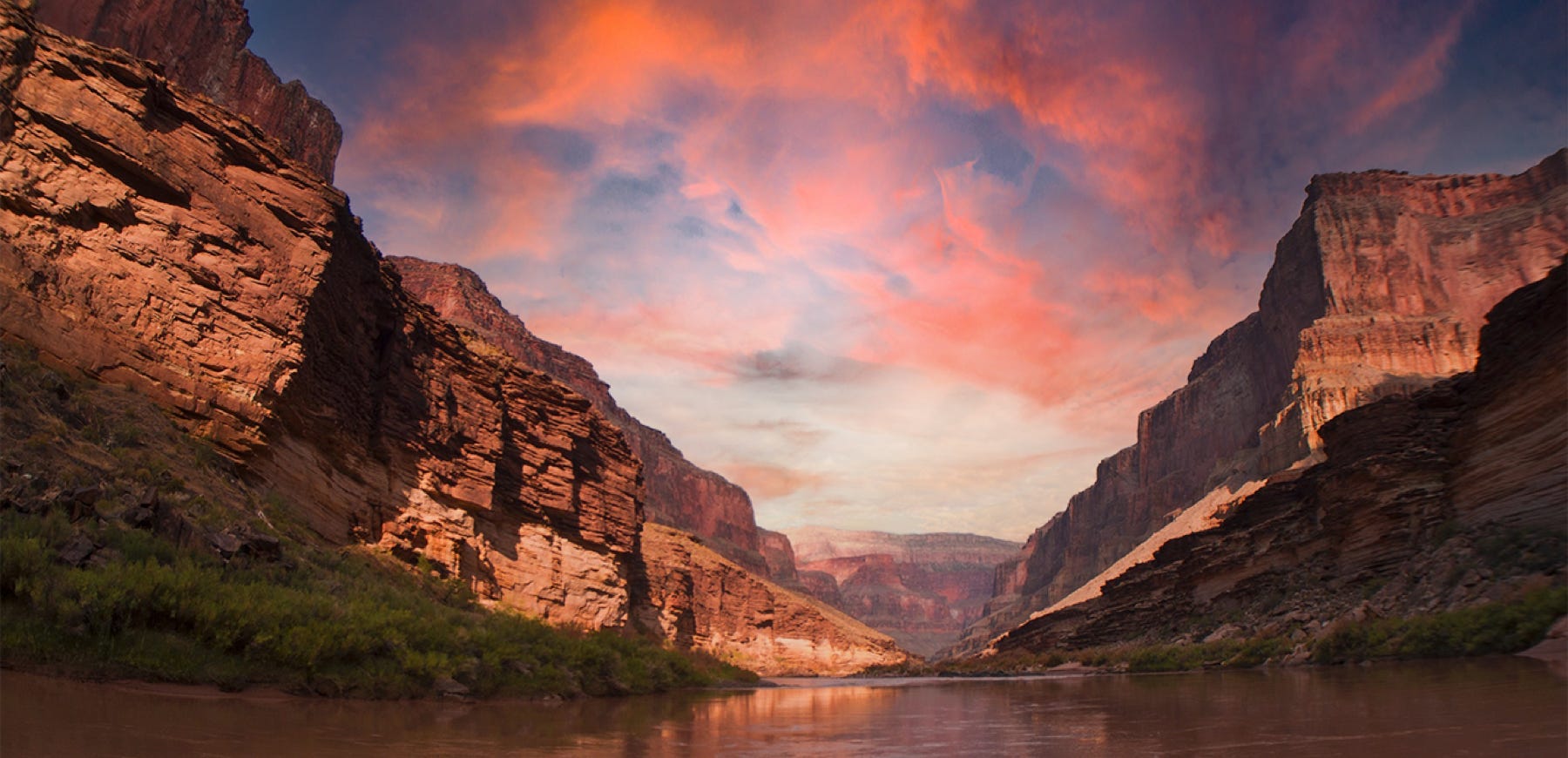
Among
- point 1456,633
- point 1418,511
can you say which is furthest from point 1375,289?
point 1456,633

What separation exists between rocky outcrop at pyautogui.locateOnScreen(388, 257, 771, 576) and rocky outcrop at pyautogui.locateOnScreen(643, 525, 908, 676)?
36765 millimetres

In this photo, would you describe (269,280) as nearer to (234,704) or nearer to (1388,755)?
(234,704)

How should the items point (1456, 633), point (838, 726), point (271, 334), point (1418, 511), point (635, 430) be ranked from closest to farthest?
point (838, 726)
point (1456, 633)
point (271, 334)
point (1418, 511)
point (635, 430)

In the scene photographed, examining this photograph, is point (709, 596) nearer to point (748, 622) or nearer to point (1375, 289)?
point (748, 622)

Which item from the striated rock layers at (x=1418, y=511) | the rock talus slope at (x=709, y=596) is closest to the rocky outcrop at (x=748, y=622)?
the rock talus slope at (x=709, y=596)

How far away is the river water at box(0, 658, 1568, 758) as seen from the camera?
457 cm

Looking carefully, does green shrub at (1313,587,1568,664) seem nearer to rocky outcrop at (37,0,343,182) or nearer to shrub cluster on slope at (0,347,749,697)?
shrub cluster on slope at (0,347,749,697)

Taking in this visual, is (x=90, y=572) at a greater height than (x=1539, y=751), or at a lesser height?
greater

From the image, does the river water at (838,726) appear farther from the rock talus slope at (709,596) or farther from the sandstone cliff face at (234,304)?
the rock talus slope at (709,596)

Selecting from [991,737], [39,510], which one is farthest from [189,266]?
[991,737]

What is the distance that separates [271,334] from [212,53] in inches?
1379

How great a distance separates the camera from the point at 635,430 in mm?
151750

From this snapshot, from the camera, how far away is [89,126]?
50.7 feet

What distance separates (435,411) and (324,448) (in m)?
6.24
